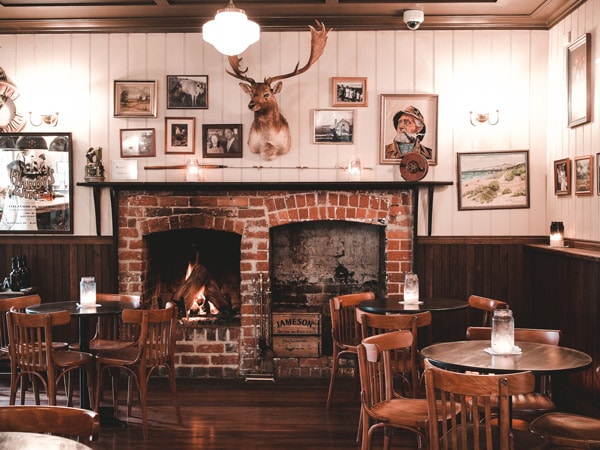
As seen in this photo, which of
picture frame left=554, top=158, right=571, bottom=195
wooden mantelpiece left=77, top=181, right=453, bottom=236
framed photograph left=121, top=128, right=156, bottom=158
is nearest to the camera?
picture frame left=554, top=158, right=571, bottom=195

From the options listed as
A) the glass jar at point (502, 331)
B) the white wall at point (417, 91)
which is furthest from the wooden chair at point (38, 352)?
the glass jar at point (502, 331)

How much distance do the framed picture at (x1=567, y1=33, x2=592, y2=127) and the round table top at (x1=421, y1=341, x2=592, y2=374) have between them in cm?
232

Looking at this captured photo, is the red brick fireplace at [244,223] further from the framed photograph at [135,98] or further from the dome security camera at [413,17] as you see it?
the dome security camera at [413,17]

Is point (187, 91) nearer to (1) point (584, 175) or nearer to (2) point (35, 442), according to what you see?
(1) point (584, 175)

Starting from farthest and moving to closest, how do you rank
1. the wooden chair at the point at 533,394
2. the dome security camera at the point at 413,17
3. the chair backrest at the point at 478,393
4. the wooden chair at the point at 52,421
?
the dome security camera at the point at 413,17 < the wooden chair at the point at 533,394 < the chair backrest at the point at 478,393 < the wooden chair at the point at 52,421

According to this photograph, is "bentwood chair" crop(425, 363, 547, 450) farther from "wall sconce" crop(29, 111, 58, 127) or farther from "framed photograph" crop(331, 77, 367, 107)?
"wall sconce" crop(29, 111, 58, 127)

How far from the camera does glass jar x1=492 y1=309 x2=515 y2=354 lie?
3422 millimetres

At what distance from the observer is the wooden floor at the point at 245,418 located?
4.39 metres

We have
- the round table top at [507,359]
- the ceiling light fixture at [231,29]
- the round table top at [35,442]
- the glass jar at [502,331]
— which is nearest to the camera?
the round table top at [35,442]

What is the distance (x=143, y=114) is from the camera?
6.17 meters

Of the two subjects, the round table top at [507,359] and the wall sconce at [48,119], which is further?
the wall sconce at [48,119]

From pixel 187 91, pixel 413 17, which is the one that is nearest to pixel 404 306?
pixel 413 17

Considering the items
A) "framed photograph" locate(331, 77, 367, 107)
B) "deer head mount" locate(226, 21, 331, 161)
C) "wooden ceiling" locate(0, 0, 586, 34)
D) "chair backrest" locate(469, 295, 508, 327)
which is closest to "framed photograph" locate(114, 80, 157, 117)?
"wooden ceiling" locate(0, 0, 586, 34)

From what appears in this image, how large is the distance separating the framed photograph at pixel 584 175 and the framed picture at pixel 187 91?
314 centimetres
